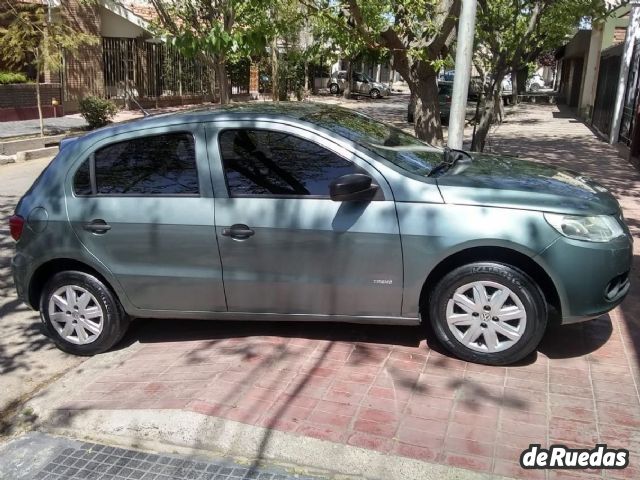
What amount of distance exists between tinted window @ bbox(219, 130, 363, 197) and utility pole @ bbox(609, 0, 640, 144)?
1364 cm

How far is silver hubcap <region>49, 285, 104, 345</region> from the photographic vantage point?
4.75m

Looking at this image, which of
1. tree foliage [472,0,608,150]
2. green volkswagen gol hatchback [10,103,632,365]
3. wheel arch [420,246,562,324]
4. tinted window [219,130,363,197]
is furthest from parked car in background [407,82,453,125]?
wheel arch [420,246,562,324]

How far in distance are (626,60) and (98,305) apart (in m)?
14.8

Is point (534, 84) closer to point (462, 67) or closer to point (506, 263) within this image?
point (462, 67)

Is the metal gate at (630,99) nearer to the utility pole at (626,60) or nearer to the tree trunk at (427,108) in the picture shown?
the utility pole at (626,60)

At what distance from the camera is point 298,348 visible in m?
4.55

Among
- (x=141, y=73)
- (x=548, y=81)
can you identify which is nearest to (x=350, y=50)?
(x=141, y=73)

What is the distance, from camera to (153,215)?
175 inches

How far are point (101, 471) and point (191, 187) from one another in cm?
192

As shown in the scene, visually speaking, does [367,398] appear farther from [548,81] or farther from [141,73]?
[548,81]

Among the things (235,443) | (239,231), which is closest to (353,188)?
(239,231)

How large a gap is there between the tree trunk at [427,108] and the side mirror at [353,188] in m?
5.23

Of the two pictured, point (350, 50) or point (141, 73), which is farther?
point (141, 73)

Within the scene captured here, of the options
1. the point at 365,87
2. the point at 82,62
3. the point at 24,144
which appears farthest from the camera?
the point at 365,87
